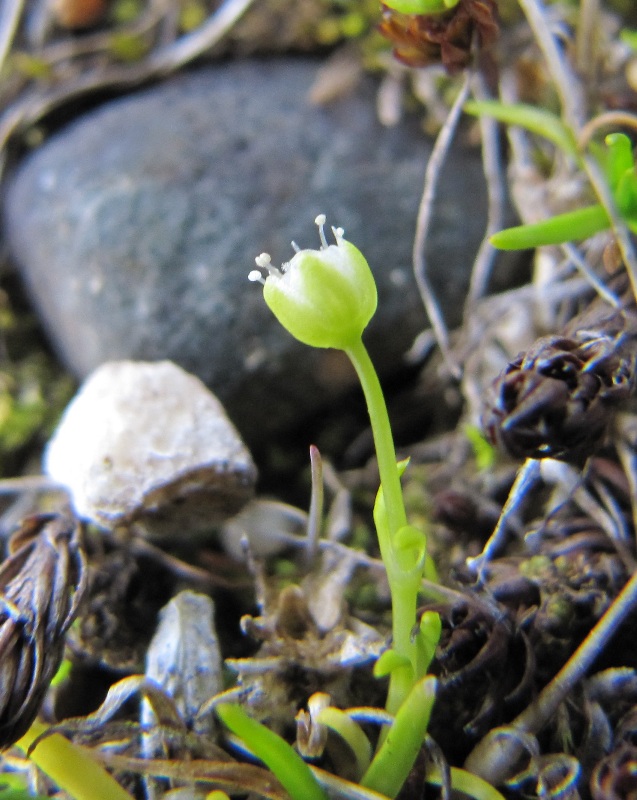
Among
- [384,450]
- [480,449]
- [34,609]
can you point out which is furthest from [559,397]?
[34,609]

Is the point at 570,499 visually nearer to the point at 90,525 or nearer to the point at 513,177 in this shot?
the point at 513,177

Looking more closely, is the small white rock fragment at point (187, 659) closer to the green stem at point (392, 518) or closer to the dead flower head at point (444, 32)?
the green stem at point (392, 518)

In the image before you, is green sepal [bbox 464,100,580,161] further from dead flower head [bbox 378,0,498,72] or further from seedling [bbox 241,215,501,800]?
seedling [bbox 241,215,501,800]

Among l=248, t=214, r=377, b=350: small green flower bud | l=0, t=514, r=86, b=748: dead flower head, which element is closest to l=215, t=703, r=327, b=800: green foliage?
l=0, t=514, r=86, b=748: dead flower head

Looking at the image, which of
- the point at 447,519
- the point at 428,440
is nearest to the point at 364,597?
the point at 447,519

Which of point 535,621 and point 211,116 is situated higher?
point 211,116

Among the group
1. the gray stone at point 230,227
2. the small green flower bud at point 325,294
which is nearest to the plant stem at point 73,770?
the small green flower bud at point 325,294
